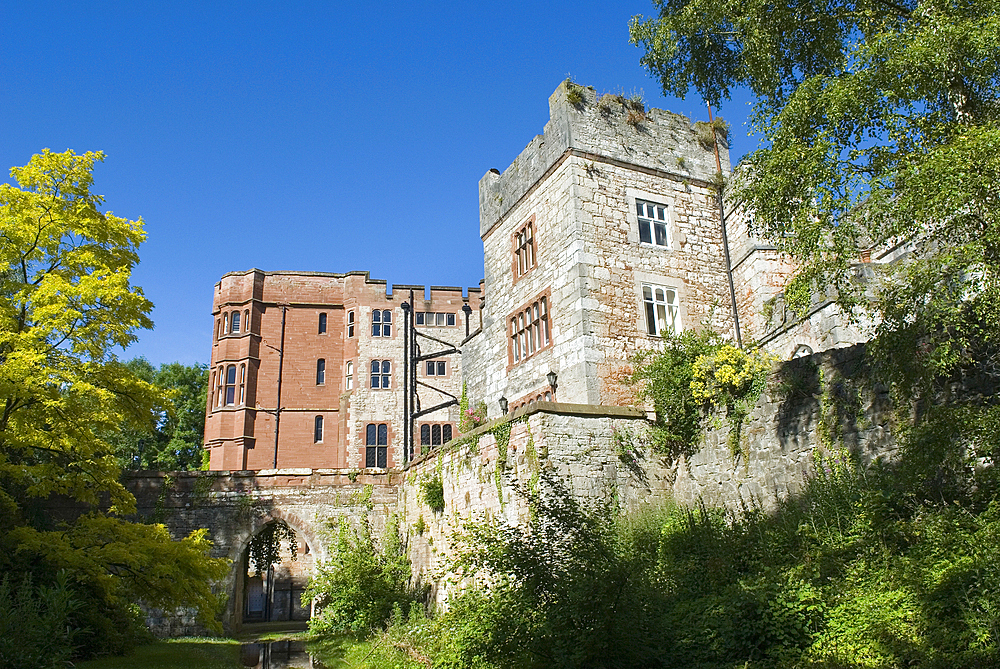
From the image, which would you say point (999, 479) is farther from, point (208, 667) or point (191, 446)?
point (191, 446)

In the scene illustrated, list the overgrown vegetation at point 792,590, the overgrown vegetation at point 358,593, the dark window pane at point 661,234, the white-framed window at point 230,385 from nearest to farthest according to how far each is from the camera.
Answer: the overgrown vegetation at point 792,590, the overgrown vegetation at point 358,593, the dark window pane at point 661,234, the white-framed window at point 230,385

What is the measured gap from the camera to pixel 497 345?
19453 millimetres

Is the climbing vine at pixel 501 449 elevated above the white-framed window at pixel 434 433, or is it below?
below

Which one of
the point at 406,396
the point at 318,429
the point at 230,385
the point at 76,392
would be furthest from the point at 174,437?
the point at 76,392

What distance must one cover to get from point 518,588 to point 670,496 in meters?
5.88

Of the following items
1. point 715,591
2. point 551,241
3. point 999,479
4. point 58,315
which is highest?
point 551,241

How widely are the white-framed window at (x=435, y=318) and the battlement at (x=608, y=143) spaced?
1694cm

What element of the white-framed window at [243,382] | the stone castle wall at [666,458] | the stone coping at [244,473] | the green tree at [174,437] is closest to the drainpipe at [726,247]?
the stone castle wall at [666,458]

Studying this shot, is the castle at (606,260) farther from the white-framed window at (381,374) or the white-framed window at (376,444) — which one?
the white-framed window at (381,374)

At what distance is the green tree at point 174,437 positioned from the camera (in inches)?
1549

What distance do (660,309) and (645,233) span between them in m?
2.01

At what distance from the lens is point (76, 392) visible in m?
11.5

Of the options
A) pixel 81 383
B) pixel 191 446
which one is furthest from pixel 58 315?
pixel 191 446

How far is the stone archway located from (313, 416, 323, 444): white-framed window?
5.16m
